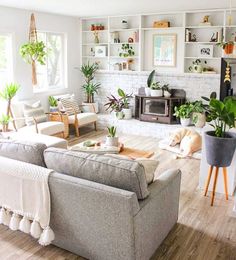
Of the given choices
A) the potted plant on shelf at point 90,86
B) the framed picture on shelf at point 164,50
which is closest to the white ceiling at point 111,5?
the framed picture on shelf at point 164,50

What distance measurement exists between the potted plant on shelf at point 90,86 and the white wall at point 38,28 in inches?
11.9

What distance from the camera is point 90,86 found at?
25.6ft

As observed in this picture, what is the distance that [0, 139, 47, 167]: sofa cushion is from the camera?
9.47 feet

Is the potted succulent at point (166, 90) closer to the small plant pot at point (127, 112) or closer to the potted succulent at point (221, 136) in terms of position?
the small plant pot at point (127, 112)

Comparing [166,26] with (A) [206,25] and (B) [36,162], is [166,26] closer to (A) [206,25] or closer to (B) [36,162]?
(A) [206,25]

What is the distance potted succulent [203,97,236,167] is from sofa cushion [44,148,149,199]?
131 cm

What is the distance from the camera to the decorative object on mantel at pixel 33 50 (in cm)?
607

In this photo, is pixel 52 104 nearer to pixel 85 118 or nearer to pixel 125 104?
pixel 85 118

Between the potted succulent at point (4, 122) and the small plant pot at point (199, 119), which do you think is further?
the small plant pot at point (199, 119)

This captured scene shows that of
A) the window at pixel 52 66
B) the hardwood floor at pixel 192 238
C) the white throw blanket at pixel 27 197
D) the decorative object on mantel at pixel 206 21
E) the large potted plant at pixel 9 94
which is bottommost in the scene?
the hardwood floor at pixel 192 238

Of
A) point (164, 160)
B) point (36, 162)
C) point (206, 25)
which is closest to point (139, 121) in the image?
point (164, 160)

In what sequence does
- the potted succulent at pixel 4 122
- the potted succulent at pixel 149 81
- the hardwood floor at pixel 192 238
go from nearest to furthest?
the hardwood floor at pixel 192 238 → the potted succulent at pixel 4 122 → the potted succulent at pixel 149 81

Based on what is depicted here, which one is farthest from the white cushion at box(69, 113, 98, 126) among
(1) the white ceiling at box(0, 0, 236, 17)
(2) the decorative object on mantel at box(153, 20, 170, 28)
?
(2) the decorative object on mantel at box(153, 20, 170, 28)

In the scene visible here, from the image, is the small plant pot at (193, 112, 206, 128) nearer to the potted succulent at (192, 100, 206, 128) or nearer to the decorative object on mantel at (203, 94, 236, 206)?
the potted succulent at (192, 100, 206, 128)
